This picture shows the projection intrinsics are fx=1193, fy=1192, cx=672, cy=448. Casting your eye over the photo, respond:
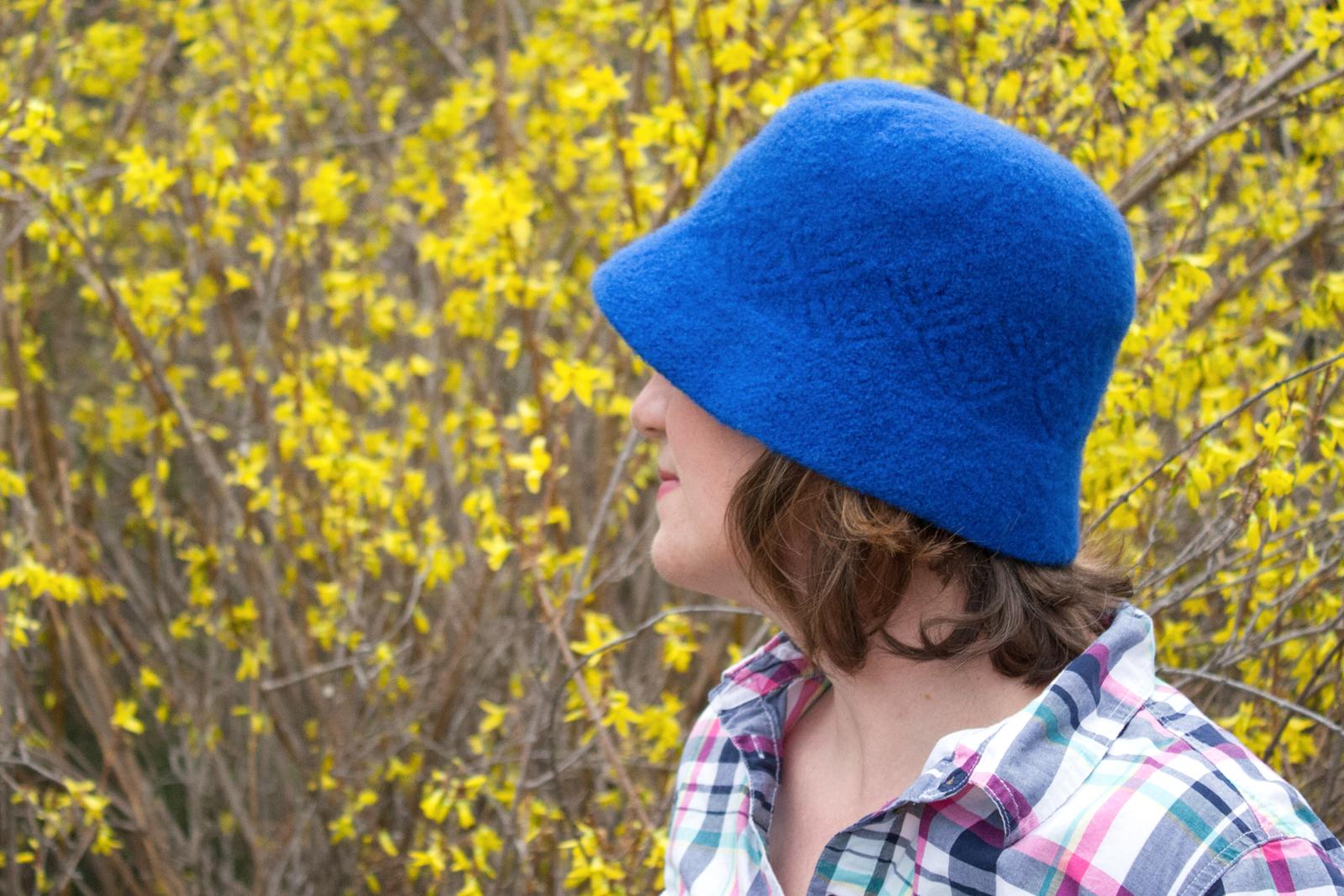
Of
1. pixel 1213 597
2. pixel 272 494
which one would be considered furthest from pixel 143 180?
pixel 1213 597

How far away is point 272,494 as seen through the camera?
2.76m

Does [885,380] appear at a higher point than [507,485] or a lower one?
higher

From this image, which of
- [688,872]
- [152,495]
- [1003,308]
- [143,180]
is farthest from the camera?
[152,495]

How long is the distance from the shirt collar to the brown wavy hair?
0.19ft

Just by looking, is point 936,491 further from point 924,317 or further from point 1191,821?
point 1191,821

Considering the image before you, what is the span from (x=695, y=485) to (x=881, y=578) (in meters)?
0.23

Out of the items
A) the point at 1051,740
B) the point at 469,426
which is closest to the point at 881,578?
the point at 1051,740

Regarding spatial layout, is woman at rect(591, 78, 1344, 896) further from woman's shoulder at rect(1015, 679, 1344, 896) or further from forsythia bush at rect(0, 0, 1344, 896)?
forsythia bush at rect(0, 0, 1344, 896)

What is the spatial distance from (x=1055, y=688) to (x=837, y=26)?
1.81m

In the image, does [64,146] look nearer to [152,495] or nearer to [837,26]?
[152,495]

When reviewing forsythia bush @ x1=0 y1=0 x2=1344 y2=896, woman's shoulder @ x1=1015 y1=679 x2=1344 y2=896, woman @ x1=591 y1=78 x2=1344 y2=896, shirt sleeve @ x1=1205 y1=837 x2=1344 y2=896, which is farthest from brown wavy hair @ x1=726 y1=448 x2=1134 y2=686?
forsythia bush @ x1=0 y1=0 x2=1344 y2=896

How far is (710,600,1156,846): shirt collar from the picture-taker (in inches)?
40.6

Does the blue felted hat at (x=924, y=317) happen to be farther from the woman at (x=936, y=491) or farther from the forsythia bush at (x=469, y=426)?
the forsythia bush at (x=469, y=426)

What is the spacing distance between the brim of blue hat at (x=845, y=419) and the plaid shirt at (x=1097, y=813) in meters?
0.16
